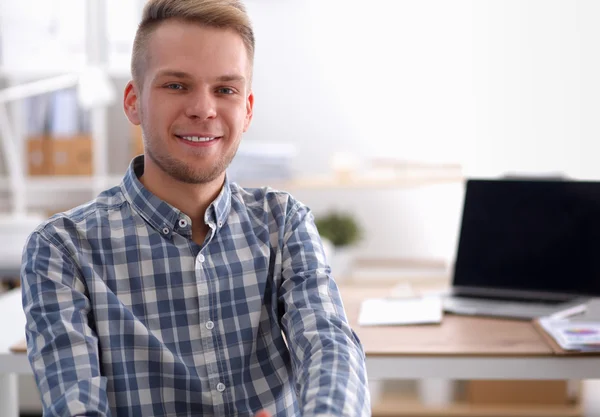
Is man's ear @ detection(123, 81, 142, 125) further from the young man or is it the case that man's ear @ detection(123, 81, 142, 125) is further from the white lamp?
the white lamp

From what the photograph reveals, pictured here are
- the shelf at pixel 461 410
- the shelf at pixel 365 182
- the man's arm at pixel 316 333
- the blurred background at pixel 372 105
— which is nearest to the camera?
the man's arm at pixel 316 333

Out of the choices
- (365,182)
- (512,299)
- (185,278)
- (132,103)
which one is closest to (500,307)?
(512,299)

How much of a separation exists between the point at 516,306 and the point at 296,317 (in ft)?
2.54

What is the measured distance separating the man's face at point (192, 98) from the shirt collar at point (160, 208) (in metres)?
0.05

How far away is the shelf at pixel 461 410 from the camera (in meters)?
3.00

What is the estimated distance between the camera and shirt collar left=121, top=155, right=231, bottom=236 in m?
1.36

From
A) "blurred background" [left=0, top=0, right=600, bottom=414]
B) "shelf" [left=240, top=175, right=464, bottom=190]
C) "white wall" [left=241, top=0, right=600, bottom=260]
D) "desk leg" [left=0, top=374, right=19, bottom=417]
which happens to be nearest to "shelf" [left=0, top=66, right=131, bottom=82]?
"blurred background" [left=0, top=0, right=600, bottom=414]

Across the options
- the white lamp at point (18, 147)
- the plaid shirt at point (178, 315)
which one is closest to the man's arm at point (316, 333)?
the plaid shirt at point (178, 315)

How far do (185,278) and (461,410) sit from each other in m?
2.00

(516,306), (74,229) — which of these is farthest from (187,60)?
(516,306)

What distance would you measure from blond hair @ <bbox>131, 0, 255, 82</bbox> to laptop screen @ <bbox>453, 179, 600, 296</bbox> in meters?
0.83

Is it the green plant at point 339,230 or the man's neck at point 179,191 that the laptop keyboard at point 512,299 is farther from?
the green plant at point 339,230

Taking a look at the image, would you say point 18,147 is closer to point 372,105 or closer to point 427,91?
point 372,105

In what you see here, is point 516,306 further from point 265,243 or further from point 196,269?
point 196,269
